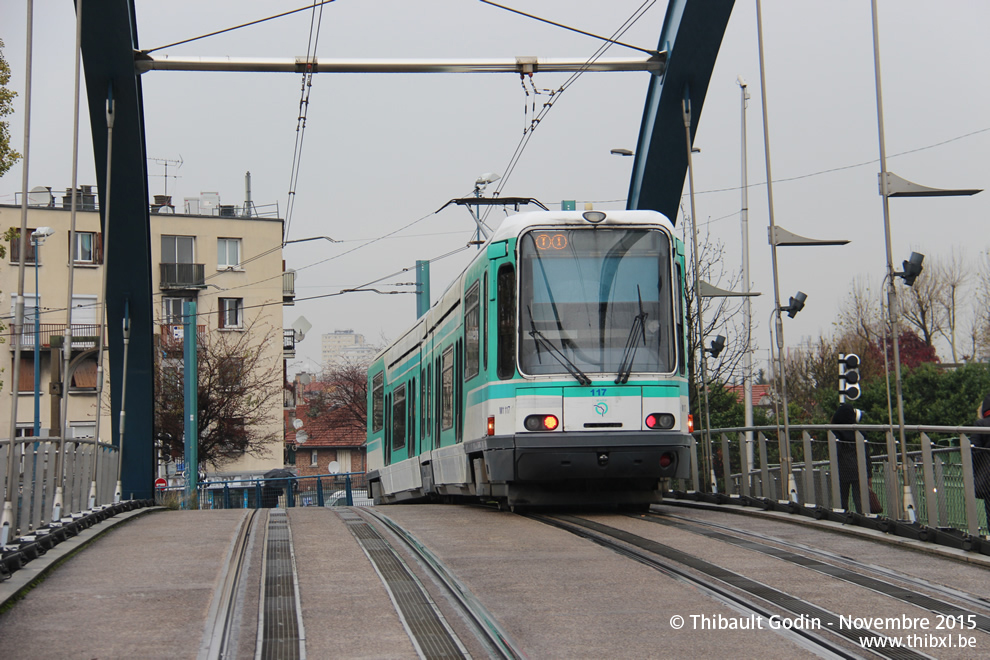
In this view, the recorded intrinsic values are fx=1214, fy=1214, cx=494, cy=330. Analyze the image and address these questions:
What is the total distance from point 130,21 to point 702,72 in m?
8.06

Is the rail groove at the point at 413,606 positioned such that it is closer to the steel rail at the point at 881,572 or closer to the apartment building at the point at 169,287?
the steel rail at the point at 881,572

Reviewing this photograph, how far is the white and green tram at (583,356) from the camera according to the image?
12430mm

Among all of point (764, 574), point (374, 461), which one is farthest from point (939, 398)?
point (764, 574)

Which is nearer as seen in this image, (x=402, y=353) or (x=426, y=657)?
(x=426, y=657)

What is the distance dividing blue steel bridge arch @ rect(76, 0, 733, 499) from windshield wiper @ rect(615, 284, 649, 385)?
5861mm

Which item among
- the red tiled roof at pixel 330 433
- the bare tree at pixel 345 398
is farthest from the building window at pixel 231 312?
the red tiled roof at pixel 330 433

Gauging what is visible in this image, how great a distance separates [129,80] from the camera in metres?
17.5

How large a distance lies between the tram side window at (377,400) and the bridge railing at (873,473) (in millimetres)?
10749

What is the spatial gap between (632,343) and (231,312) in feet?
148

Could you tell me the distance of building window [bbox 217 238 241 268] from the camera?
56.7 metres

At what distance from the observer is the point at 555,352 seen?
41.1 ft

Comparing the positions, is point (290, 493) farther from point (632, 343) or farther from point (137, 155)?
point (632, 343)

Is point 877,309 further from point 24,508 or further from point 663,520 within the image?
point 24,508

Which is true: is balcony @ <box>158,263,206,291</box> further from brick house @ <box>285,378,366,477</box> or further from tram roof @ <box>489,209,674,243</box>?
tram roof @ <box>489,209,674,243</box>
